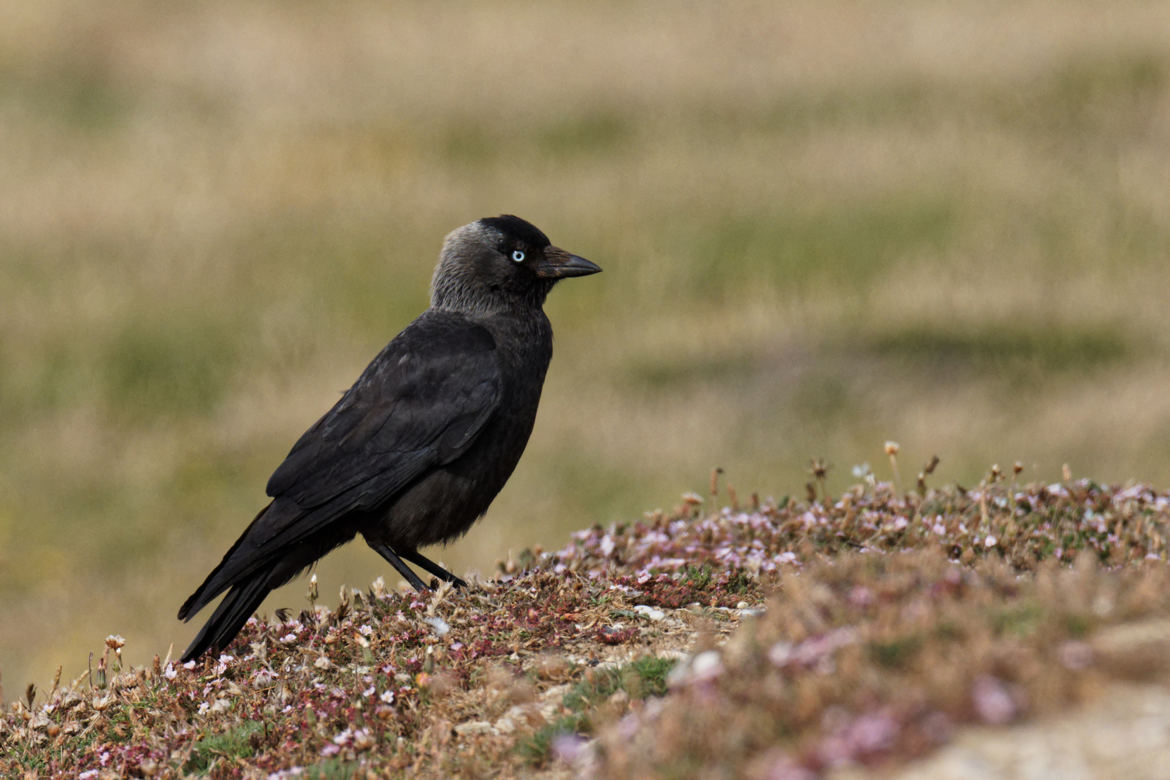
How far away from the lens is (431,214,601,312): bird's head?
8539 millimetres

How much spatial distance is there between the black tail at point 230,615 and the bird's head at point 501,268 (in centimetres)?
225

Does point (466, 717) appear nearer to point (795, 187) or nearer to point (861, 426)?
point (861, 426)

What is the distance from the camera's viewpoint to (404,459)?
24.7 ft

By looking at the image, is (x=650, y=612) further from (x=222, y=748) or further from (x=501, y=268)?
(x=501, y=268)

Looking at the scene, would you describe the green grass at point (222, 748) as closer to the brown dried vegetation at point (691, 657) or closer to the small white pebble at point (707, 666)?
the brown dried vegetation at point (691, 657)

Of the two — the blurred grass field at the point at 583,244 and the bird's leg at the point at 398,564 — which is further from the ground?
the blurred grass field at the point at 583,244

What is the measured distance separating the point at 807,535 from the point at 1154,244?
13.4 meters

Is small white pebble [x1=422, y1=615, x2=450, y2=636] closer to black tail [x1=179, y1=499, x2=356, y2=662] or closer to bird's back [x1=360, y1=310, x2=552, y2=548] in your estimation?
black tail [x1=179, y1=499, x2=356, y2=662]

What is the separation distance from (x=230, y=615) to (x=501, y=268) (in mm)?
2736

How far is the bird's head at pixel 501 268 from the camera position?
8.54 meters

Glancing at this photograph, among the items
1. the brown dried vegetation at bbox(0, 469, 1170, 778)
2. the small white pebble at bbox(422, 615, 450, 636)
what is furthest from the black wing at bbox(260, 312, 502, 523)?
the small white pebble at bbox(422, 615, 450, 636)

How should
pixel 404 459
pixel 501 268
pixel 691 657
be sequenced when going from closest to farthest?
1. pixel 691 657
2. pixel 404 459
3. pixel 501 268

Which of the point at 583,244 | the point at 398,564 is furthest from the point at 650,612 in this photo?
the point at 583,244

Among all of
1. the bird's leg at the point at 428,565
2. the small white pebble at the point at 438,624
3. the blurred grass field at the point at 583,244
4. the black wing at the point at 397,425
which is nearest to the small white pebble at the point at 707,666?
the small white pebble at the point at 438,624
